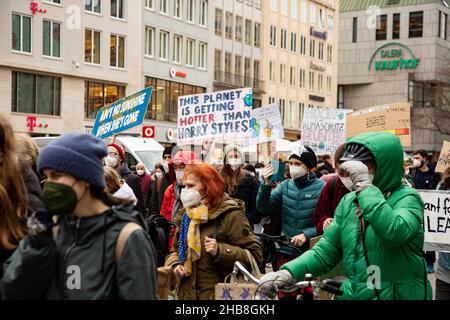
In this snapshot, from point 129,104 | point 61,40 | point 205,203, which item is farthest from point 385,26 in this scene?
point 205,203

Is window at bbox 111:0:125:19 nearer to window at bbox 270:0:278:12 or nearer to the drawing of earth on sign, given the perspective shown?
window at bbox 270:0:278:12

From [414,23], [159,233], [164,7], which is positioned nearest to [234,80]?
[164,7]

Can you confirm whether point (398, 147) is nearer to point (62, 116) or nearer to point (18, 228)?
point (18, 228)

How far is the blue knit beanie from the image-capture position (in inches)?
145

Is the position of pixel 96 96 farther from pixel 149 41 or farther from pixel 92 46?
pixel 149 41

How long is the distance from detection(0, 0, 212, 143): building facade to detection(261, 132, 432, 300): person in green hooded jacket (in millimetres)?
36650

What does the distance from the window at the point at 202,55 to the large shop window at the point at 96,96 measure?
10.3 metres

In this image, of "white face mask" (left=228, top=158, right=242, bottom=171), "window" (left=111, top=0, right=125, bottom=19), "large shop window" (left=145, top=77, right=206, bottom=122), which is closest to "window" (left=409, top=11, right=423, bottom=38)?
"large shop window" (left=145, top=77, right=206, bottom=122)

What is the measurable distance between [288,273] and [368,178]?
26.9 inches

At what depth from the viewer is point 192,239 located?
19.9 feet

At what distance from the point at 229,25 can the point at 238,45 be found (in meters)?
2.05

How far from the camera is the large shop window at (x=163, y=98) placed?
5212 centimetres

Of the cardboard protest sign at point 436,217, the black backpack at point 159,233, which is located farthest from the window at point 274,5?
the black backpack at point 159,233

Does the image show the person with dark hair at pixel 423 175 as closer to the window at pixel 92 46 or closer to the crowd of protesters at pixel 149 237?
the crowd of protesters at pixel 149 237
